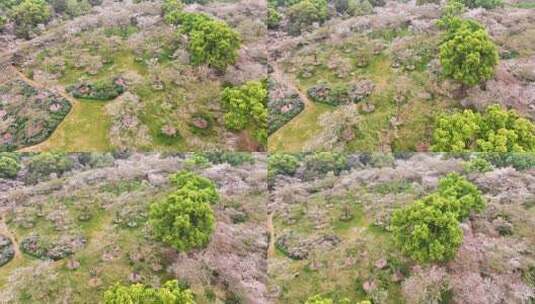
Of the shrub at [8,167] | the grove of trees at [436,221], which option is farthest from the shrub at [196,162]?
the grove of trees at [436,221]

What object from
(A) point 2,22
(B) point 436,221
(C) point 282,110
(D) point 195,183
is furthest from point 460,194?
(A) point 2,22

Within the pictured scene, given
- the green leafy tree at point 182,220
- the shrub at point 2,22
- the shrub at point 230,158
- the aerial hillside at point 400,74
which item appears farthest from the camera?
the shrub at point 2,22

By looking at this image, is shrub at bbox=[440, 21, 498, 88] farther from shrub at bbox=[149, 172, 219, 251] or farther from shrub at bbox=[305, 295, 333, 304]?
shrub at bbox=[149, 172, 219, 251]

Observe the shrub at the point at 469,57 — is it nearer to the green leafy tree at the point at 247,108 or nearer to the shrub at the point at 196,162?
the green leafy tree at the point at 247,108

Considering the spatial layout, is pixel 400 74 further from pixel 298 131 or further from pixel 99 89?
pixel 99 89

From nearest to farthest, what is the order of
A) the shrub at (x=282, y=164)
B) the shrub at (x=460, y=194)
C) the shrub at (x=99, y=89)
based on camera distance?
the shrub at (x=460, y=194)
the shrub at (x=282, y=164)
the shrub at (x=99, y=89)

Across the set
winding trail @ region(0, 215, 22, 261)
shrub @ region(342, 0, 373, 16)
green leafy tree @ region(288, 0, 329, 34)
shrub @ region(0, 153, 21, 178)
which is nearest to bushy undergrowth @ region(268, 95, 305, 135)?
green leafy tree @ region(288, 0, 329, 34)
